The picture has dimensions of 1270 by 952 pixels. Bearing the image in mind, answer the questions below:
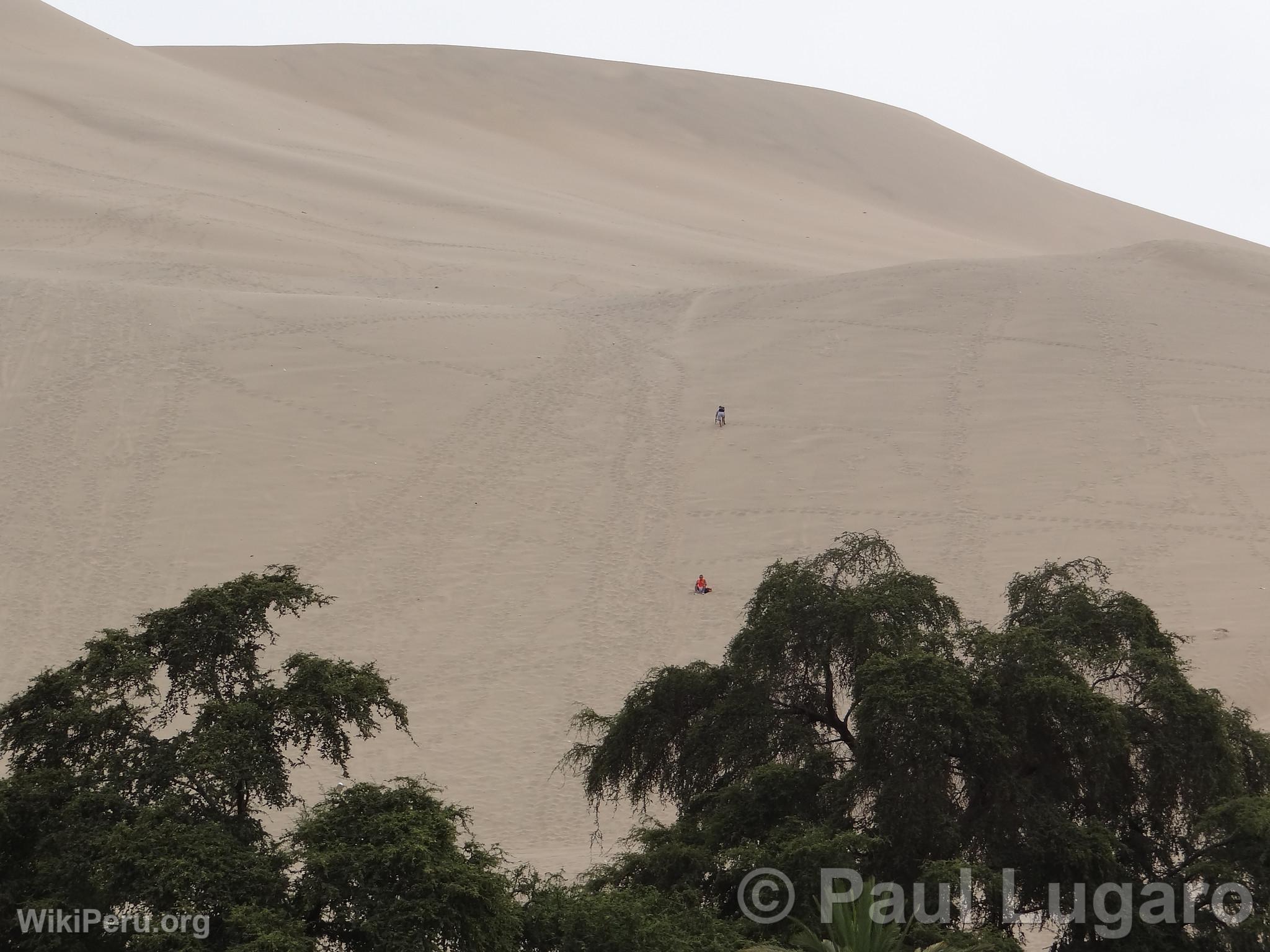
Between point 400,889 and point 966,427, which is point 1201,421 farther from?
point 400,889

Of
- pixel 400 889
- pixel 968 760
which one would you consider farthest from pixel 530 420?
pixel 400 889

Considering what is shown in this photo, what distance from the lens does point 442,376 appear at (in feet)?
94.0

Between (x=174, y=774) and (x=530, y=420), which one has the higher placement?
(x=530, y=420)

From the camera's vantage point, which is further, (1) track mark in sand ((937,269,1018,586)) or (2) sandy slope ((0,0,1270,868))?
(1) track mark in sand ((937,269,1018,586))

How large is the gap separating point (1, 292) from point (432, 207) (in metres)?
17.7

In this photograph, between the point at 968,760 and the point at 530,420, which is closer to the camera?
the point at 968,760

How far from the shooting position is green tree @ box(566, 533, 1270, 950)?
862 cm

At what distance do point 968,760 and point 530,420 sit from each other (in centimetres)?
1896

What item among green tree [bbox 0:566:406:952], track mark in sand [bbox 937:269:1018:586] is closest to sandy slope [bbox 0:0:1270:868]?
track mark in sand [bbox 937:269:1018:586]

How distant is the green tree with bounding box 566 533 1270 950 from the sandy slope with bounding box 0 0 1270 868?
3952 mm

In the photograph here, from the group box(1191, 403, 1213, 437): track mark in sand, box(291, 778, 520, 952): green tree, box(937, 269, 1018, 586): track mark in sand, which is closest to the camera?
box(291, 778, 520, 952): green tree

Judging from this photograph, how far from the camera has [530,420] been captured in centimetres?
2722

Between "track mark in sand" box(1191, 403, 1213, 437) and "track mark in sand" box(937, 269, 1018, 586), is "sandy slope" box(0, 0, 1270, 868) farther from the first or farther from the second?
"track mark in sand" box(1191, 403, 1213, 437)

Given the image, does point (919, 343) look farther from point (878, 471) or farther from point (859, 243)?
point (859, 243)
